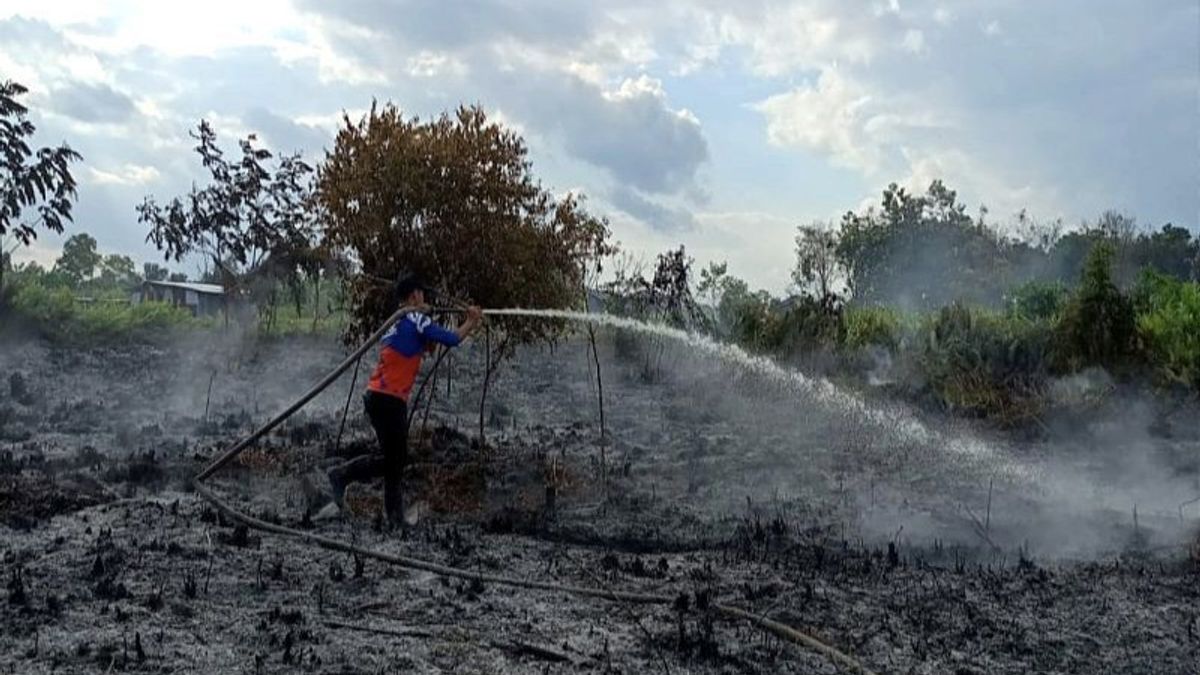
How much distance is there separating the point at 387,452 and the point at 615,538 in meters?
1.81

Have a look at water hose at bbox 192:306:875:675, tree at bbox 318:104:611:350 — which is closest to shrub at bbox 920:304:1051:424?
tree at bbox 318:104:611:350

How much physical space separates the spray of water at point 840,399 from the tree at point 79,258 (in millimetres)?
37651

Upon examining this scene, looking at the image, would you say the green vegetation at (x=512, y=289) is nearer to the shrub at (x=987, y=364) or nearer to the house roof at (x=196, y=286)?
A: the shrub at (x=987, y=364)

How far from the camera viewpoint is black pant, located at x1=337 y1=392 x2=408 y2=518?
8.69m

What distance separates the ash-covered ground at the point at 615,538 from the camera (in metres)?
5.89

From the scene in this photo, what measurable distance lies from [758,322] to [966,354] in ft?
10.4

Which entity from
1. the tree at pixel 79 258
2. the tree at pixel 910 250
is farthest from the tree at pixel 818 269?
the tree at pixel 79 258

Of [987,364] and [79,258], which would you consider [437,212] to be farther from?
[79,258]

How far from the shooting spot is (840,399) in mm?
14922

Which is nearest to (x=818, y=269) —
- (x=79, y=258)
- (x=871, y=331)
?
(x=871, y=331)

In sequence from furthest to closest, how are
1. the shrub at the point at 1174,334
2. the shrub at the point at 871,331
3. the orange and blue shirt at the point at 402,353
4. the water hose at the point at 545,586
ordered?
the shrub at the point at 871,331, the shrub at the point at 1174,334, the orange and blue shirt at the point at 402,353, the water hose at the point at 545,586

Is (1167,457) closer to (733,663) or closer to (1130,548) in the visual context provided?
(1130,548)

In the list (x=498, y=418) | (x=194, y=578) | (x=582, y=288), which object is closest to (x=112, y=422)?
(x=498, y=418)

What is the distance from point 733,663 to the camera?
578 cm
